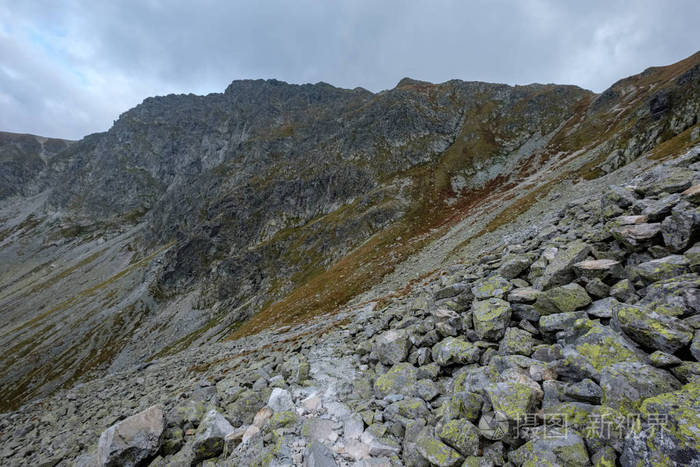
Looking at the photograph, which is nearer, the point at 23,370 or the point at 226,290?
the point at 23,370

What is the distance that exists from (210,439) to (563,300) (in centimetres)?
1295

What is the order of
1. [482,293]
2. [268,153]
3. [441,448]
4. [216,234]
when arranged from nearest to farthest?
1. [441,448]
2. [482,293]
3. [216,234]
4. [268,153]

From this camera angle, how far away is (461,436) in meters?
6.01

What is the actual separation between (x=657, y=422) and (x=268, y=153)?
633 ft

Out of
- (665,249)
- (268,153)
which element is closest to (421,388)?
(665,249)

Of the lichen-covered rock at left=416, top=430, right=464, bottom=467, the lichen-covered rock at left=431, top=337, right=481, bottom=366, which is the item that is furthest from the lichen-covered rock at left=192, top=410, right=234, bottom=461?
the lichen-covered rock at left=431, top=337, right=481, bottom=366

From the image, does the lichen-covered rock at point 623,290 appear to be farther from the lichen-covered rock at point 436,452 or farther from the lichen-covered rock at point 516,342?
the lichen-covered rock at point 436,452

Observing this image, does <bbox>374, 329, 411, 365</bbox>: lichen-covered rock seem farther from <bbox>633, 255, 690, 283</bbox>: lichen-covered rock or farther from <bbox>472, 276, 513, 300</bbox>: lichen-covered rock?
<bbox>633, 255, 690, 283</bbox>: lichen-covered rock

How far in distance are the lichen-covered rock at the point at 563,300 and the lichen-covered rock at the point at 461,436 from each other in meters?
5.06

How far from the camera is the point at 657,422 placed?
4.33 metres

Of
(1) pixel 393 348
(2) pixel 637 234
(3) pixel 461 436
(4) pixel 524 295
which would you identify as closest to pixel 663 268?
(2) pixel 637 234

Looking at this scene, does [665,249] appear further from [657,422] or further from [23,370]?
[23,370]

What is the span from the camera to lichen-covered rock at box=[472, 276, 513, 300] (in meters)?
10.8

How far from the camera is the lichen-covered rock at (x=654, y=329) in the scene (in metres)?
5.56
